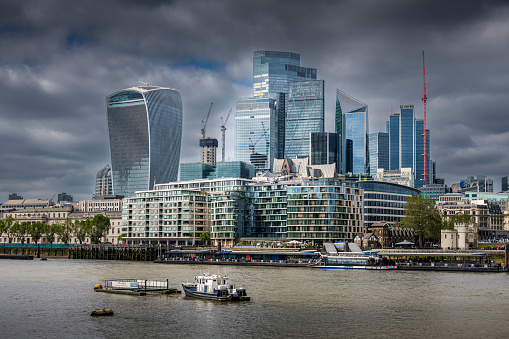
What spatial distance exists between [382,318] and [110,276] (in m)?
76.9

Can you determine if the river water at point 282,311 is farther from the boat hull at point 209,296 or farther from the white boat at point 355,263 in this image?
the white boat at point 355,263

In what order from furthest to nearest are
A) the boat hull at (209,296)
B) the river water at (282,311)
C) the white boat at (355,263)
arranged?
the white boat at (355,263) → the boat hull at (209,296) → the river water at (282,311)

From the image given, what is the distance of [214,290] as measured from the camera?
97875 mm

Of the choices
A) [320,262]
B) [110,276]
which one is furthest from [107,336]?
[320,262]

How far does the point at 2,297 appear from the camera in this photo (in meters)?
102

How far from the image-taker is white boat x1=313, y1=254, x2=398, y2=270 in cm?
16288

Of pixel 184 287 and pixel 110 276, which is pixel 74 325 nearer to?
pixel 184 287

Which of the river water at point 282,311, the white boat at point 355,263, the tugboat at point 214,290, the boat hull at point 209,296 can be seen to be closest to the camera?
the river water at point 282,311

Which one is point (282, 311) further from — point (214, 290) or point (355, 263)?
point (355, 263)

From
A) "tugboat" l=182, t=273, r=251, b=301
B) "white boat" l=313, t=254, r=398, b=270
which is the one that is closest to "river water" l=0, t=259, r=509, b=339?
"tugboat" l=182, t=273, r=251, b=301

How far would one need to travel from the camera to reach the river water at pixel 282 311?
72.6 meters

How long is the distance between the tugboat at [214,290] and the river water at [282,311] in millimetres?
1800

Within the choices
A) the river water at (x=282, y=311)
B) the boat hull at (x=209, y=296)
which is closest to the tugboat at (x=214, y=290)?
the boat hull at (x=209, y=296)

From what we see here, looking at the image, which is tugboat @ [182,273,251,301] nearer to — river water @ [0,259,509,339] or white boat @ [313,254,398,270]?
river water @ [0,259,509,339]
